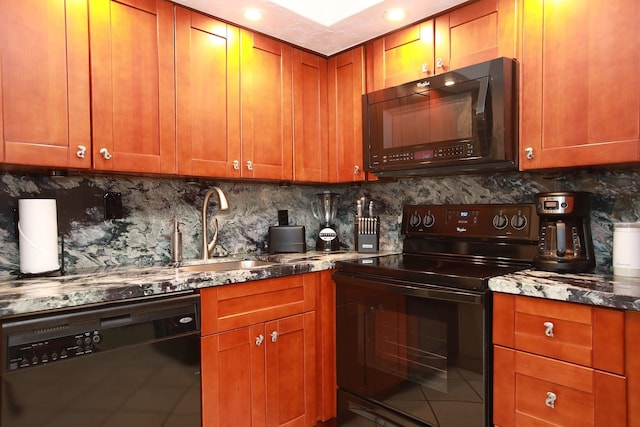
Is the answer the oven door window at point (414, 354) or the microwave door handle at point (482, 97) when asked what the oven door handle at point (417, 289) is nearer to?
the oven door window at point (414, 354)

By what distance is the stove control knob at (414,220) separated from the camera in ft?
7.75

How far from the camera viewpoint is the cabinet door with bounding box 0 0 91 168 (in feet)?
4.73

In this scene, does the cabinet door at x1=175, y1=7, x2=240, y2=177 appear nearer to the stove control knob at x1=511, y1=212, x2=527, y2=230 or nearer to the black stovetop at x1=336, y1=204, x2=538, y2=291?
the black stovetop at x1=336, y1=204, x2=538, y2=291

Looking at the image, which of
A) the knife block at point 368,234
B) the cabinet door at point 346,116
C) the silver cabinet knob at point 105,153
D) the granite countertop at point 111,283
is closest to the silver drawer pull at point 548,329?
the granite countertop at point 111,283

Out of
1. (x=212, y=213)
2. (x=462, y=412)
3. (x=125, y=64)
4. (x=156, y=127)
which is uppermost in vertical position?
(x=125, y=64)

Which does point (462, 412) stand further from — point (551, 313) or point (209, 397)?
point (209, 397)

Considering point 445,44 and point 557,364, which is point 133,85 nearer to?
point 445,44

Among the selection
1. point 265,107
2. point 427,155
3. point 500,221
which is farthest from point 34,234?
point 500,221

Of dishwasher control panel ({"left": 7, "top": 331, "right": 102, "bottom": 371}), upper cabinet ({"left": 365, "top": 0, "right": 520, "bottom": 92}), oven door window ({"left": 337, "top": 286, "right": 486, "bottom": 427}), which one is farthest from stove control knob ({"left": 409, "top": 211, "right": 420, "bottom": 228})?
dishwasher control panel ({"left": 7, "top": 331, "right": 102, "bottom": 371})

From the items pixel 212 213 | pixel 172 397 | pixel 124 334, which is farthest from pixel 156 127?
pixel 172 397

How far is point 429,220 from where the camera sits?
2.31 m

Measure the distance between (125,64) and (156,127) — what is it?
288mm

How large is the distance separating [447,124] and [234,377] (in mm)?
1521

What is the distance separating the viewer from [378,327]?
1.88m
